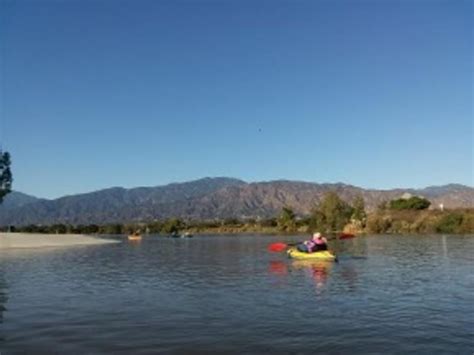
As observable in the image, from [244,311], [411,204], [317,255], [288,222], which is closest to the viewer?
[244,311]

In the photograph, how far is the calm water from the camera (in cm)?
2069

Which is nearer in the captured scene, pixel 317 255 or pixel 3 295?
pixel 3 295

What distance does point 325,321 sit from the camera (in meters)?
24.6

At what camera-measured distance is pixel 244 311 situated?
27.4 metres

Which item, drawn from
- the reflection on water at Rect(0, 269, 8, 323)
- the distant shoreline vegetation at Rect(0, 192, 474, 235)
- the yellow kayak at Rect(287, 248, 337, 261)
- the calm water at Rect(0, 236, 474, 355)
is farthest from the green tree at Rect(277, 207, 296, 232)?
the reflection on water at Rect(0, 269, 8, 323)

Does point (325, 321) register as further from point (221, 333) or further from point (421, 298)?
point (421, 298)

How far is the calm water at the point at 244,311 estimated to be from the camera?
20.7 meters

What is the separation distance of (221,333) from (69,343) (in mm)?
5489

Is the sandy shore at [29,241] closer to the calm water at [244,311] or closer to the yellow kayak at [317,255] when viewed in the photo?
the calm water at [244,311]

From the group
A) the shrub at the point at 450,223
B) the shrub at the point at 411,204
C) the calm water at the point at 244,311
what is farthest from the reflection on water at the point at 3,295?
the shrub at the point at 411,204

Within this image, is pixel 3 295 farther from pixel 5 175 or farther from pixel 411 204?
pixel 411 204

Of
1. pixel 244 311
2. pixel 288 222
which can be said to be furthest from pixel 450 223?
pixel 244 311

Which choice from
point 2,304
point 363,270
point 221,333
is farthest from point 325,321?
point 363,270

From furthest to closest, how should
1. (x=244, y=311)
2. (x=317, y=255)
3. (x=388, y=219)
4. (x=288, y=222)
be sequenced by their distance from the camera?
(x=288, y=222)
(x=388, y=219)
(x=317, y=255)
(x=244, y=311)
